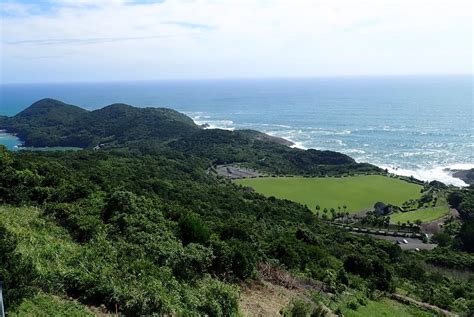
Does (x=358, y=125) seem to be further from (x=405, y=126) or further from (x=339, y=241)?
(x=339, y=241)

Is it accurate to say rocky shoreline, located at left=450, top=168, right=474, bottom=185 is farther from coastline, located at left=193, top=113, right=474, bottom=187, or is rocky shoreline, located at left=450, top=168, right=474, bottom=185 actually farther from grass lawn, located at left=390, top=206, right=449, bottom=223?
grass lawn, located at left=390, top=206, right=449, bottom=223

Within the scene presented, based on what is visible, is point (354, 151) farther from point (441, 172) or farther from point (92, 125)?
point (92, 125)

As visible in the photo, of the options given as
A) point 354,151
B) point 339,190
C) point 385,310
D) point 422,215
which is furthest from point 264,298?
point 354,151

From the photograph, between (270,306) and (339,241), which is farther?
(339,241)

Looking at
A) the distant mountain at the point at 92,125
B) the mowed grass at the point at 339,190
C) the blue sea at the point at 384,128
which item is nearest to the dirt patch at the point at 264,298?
the mowed grass at the point at 339,190

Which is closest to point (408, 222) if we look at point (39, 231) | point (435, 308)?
point (435, 308)

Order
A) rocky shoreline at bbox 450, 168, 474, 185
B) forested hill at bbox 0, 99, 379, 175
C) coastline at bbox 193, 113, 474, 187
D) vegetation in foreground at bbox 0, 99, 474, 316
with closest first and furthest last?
vegetation in foreground at bbox 0, 99, 474, 316
rocky shoreline at bbox 450, 168, 474, 185
coastline at bbox 193, 113, 474, 187
forested hill at bbox 0, 99, 379, 175

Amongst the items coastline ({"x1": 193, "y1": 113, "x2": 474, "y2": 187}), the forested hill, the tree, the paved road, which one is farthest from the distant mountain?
the tree
